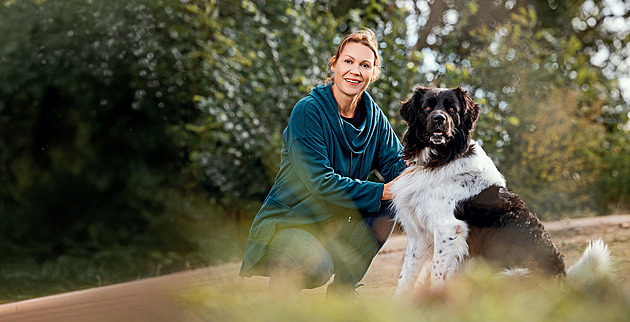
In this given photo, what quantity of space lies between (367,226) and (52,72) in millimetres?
6148

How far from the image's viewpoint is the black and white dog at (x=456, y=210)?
281cm

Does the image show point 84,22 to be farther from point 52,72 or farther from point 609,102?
point 609,102

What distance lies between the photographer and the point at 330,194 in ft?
9.55

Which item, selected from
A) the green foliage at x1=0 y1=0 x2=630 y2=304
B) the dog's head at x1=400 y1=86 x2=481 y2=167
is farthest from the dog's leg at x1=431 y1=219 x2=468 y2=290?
the green foliage at x1=0 y1=0 x2=630 y2=304

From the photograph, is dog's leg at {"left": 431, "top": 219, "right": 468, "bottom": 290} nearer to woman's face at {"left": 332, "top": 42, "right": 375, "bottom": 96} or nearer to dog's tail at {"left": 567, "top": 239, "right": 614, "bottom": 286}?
dog's tail at {"left": 567, "top": 239, "right": 614, "bottom": 286}

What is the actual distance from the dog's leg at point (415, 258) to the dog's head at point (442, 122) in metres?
0.38

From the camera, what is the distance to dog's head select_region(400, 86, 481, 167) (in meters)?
2.89

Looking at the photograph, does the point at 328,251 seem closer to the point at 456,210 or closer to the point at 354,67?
the point at 456,210

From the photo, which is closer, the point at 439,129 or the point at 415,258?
the point at 439,129

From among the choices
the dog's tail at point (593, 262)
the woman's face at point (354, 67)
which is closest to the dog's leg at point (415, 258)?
the dog's tail at point (593, 262)

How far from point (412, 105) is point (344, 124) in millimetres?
380

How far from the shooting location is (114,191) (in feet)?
26.1

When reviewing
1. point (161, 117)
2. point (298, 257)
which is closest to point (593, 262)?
point (298, 257)

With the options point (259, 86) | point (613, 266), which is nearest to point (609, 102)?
point (259, 86)
